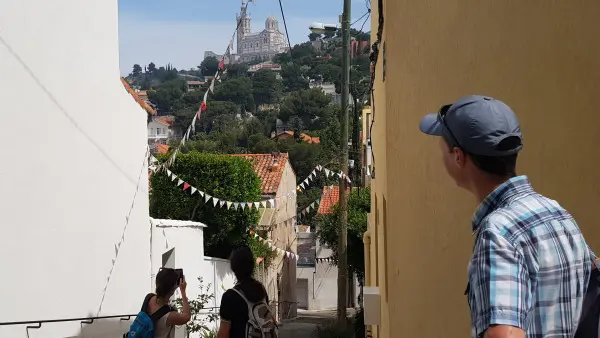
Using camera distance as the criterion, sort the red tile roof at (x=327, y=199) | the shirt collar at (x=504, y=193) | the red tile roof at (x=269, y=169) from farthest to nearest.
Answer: the red tile roof at (x=327, y=199), the red tile roof at (x=269, y=169), the shirt collar at (x=504, y=193)

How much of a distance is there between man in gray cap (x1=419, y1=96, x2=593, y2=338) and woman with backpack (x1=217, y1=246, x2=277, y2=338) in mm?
2673

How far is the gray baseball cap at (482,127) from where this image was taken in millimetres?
1927

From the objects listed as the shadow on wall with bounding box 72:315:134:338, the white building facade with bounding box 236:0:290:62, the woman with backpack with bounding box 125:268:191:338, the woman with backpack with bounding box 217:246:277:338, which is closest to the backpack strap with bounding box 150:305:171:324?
the woman with backpack with bounding box 125:268:191:338

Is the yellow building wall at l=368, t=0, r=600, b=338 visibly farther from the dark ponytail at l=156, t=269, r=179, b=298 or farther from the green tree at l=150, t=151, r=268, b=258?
the green tree at l=150, t=151, r=268, b=258

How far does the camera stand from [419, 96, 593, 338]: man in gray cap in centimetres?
175

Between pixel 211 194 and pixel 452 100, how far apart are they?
59.4ft

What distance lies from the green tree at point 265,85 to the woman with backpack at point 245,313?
3823cm

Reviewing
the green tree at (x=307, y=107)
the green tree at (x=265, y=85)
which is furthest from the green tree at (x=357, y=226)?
the green tree at (x=307, y=107)

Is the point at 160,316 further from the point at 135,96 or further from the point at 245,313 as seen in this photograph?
the point at 135,96

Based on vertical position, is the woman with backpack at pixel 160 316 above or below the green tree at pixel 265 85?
below

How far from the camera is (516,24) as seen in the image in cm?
364

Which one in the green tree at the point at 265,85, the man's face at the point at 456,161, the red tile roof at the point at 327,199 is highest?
the green tree at the point at 265,85

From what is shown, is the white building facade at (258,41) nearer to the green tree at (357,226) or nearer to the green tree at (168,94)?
the green tree at (168,94)

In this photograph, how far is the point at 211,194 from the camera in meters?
21.6
